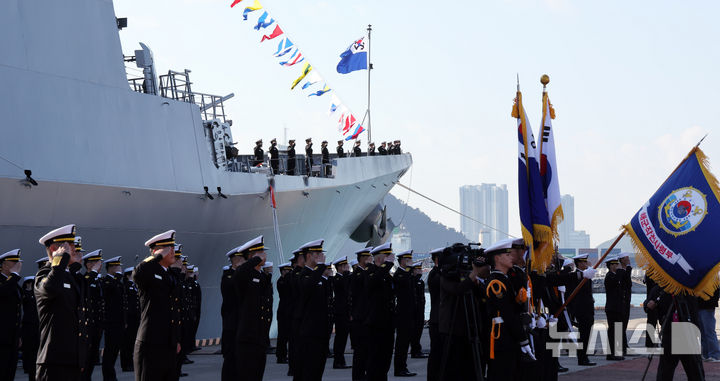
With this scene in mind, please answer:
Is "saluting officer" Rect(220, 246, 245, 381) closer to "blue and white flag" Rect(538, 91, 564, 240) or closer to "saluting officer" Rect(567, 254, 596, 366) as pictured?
"blue and white flag" Rect(538, 91, 564, 240)

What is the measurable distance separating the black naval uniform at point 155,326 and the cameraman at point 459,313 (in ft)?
7.19

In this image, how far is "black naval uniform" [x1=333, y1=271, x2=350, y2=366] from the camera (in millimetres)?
13328

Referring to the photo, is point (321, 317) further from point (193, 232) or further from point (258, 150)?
point (258, 150)

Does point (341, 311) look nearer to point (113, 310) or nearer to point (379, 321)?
point (113, 310)

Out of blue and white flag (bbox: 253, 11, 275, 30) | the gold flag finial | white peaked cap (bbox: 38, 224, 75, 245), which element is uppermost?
blue and white flag (bbox: 253, 11, 275, 30)

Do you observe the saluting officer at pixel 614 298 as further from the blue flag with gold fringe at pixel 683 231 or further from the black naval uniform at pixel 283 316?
the blue flag with gold fringe at pixel 683 231

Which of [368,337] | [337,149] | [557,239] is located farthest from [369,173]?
[557,239]

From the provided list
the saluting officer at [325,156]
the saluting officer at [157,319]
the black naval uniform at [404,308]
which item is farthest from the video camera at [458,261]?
the saluting officer at [325,156]

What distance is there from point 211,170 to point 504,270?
36.1ft

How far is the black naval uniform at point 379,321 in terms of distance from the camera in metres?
9.96

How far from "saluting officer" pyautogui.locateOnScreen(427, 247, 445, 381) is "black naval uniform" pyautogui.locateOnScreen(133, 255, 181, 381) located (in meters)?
2.37

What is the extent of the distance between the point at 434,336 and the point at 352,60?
53.9ft

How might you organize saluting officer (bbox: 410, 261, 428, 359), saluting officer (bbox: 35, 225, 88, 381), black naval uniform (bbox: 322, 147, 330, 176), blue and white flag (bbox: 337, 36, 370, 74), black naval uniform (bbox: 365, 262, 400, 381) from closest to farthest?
saluting officer (bbox: 35, 225, 88, 381) < black naval uniform (bbox: 365, 262, 400, 381) < saluting officer (bbox: 410, 261, 428, 359) < black naval uniform (bbox: 322, 147, 330, 176) < blue and white flag (bbox: 337, 36, 370, 74)

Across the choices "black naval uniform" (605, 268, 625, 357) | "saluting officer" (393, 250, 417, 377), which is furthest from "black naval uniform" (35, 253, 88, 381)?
"black naval uniform" (605, 268, 625, 357)
